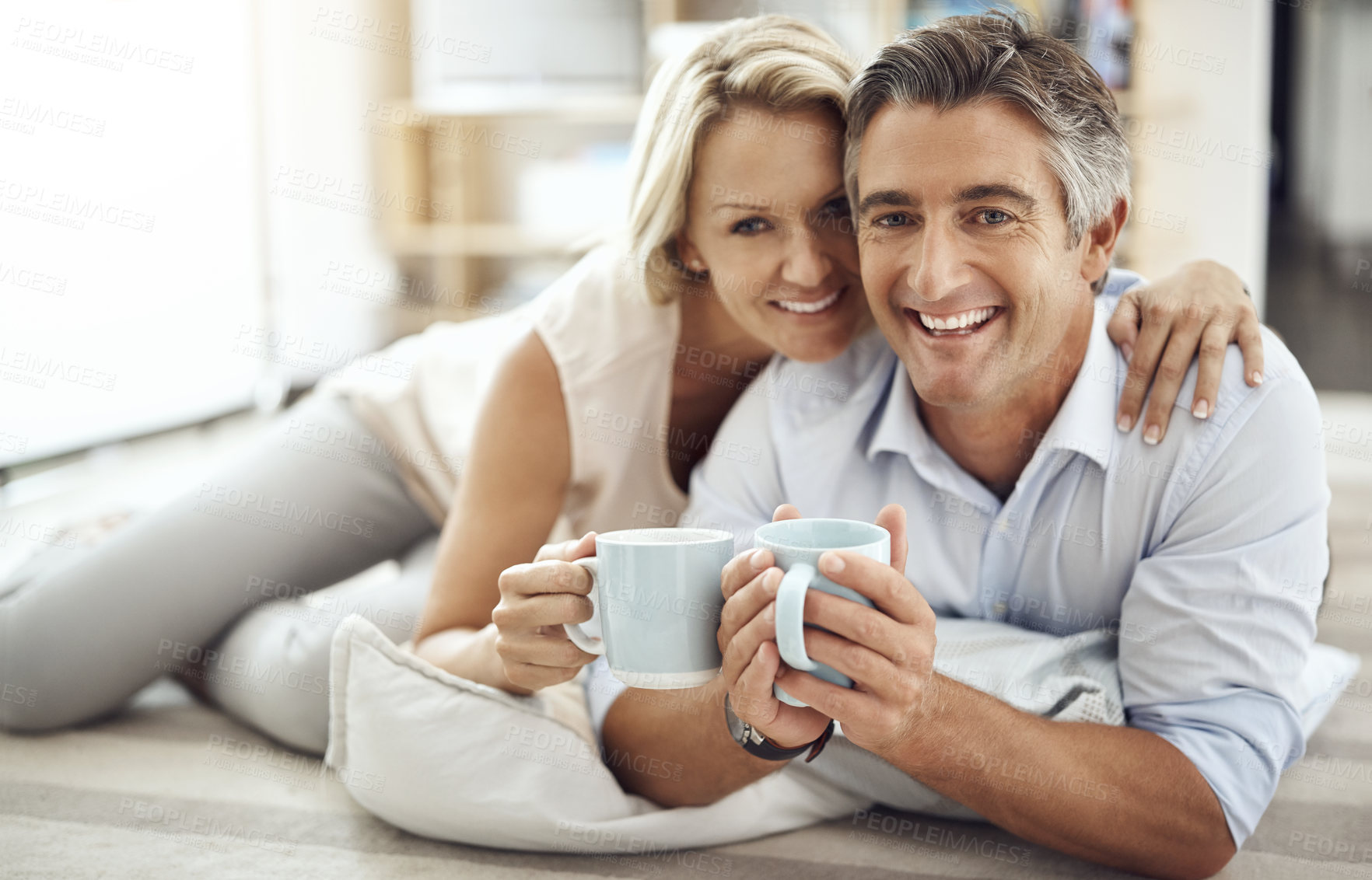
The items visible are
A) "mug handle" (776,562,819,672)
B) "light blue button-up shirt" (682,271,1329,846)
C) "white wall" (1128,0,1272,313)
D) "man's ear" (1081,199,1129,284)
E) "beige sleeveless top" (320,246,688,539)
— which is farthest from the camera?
"white wall" (1128,0,1272,313)

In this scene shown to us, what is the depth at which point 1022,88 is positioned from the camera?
997mm

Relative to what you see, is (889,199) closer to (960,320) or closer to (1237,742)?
(960,320)

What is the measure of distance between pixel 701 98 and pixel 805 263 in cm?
22

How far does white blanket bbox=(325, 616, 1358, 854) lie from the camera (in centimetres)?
102

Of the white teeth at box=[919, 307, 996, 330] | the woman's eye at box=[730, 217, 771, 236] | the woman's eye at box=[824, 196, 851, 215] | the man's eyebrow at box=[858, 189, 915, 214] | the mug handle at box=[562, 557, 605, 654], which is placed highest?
the man's eyebrow at box=[858, 189, 915, 214]

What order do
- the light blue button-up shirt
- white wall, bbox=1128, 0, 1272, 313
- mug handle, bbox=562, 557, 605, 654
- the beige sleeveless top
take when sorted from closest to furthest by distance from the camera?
mug handle, bbox=562, 557, 605, 654
the light blue button-up shirt
the beige sleeveless top
white wall, bbox=1128, 0, 1272, 313

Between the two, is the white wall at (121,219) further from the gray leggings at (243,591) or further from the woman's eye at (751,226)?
the woman's eye at (751,226)

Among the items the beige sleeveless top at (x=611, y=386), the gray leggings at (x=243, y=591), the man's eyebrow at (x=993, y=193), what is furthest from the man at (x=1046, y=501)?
the gray leggings at (x=243, y=591)

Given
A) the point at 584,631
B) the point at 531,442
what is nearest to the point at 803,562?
the point at 584,631

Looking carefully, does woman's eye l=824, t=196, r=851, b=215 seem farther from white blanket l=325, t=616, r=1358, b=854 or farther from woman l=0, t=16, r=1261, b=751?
white blanket l=325, t=616, r=1358, b=854

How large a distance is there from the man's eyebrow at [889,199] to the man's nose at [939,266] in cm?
3

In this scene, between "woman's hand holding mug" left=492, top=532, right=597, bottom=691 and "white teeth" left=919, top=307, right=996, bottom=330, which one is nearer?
"woman's hand holding mug" left=492, top=532, right=597, bottom=691

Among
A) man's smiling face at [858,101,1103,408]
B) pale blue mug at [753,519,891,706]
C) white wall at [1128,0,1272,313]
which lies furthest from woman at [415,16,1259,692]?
white wall at [1128,0,1272,313]

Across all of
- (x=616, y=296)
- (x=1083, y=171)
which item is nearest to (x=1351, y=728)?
(x=1083, y=171)
